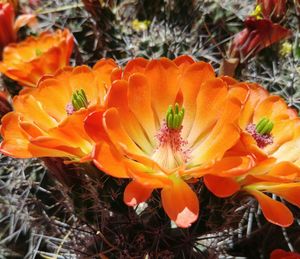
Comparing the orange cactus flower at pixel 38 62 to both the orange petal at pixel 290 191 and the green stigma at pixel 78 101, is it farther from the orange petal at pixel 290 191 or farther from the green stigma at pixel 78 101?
the orange petal at pixel 290 191

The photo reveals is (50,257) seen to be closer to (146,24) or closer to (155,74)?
(155,74)

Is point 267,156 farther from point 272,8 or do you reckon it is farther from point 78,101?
point 272,8

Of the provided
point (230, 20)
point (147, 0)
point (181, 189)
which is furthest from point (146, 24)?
point (181, 189)

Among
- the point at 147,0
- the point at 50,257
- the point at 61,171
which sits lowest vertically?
the point at 50,257

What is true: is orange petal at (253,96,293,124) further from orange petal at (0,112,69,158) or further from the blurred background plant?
orange petal at (0,112,69,158)

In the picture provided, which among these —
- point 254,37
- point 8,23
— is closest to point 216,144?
point 254,37

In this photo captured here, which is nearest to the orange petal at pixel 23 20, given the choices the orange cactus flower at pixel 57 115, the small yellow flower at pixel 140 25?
the small yellow flower at pixel 140 25
